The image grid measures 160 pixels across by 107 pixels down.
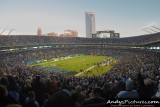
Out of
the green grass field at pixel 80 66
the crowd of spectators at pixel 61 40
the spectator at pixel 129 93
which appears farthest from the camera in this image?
the crowd of spectators at pixel 61 40

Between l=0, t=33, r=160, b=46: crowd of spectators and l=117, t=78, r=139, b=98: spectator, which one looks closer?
l=117, t=78, r=139, b=98: spectator

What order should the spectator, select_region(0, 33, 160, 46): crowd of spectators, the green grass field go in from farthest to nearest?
select_region(0, 33, 160, 46): crowd of spectators, the green grass field, the spectator

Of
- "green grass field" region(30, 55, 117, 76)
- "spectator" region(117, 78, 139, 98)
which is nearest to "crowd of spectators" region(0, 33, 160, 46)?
"green grass field" region(30, 55, 117, 76)

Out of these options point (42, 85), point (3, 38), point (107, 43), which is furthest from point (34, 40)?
point (42, 85)

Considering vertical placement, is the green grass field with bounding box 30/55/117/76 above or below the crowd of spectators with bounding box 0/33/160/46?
below

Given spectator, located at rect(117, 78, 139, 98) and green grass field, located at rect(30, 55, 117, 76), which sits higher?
spectator, located at rect(117, 78, 139, 98)

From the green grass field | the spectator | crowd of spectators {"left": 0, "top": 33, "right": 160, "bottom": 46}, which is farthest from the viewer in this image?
crowd of spectators {"left": 0, "top": 33, "right": 160, "bottom": 46}

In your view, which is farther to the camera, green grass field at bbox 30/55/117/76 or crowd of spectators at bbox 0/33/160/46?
crowd of spectators at bbox 0/33/160/46

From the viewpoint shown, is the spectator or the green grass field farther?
the green grass field

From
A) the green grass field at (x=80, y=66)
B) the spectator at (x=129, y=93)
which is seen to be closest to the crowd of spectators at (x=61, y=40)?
the green grass field at (x=80, y=66)

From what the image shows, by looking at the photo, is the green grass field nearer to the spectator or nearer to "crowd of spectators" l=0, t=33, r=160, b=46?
"crowd of spectators" l=0, t=33, r=160, b=46

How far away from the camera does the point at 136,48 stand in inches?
4286

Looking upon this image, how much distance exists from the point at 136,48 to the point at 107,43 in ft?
77.9

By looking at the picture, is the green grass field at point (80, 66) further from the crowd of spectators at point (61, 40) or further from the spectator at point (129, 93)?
the spectator at point (129, 93)
